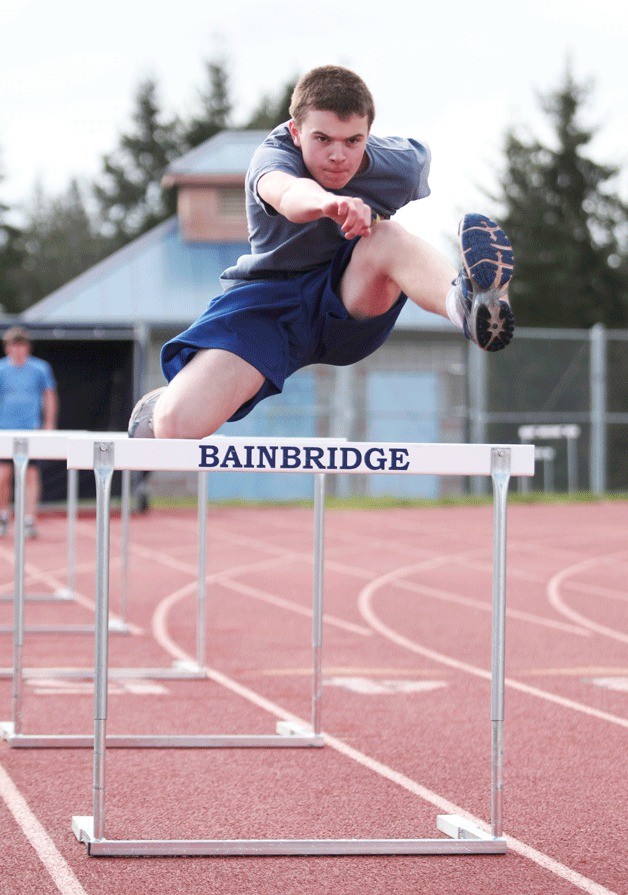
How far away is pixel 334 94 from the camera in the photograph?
3400 mm

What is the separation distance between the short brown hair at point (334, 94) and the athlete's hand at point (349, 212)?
0.51 metres

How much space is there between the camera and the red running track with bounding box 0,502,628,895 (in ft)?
10.6

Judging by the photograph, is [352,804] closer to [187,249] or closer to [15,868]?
[15,868]

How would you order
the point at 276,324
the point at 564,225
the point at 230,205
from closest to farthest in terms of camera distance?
the point at 276,324 < the point at 230,205 < the point at 564,225

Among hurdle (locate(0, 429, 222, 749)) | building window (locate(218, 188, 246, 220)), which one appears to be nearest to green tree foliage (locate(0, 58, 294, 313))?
building window (locate(218, 188, 246, 220))

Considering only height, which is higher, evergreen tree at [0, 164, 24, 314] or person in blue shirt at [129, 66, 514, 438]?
evergreen tree at [0, 164, 24, 314]

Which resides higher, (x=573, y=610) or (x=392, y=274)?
(x=392, y=274)

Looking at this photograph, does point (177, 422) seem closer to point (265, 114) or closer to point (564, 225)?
point (564, 225)

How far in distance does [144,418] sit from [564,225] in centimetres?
3142


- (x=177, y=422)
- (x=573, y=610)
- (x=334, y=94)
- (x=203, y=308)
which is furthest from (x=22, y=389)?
(x=203, y=308)

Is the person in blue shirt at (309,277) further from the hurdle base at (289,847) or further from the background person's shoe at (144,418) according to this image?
the hurdle base at (289,847)

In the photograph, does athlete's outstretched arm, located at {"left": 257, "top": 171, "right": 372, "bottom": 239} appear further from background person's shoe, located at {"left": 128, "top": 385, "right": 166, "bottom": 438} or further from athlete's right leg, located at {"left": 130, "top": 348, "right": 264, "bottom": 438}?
background person's shoe, located at {"left": 128, "top": 385, "right": 166, "bottom": 438}

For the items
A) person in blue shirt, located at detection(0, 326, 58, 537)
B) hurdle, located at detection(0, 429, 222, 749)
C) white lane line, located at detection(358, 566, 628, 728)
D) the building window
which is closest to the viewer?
hurdle, located at detection(0, 429, 222, 749)

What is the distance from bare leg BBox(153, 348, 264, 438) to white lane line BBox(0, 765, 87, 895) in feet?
3.45
